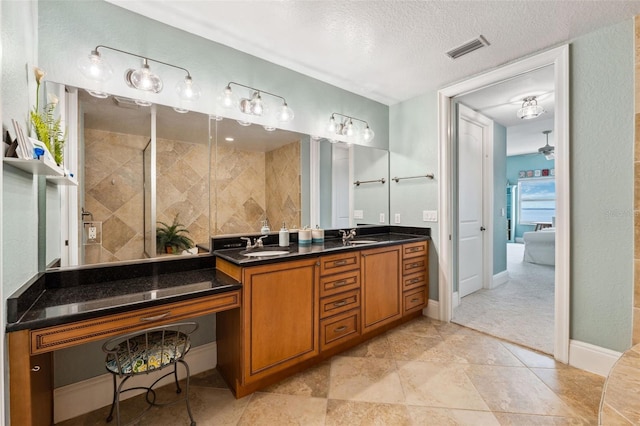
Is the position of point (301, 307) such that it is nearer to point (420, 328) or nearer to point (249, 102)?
point (420, 328)

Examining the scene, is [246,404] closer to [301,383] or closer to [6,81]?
[301,383]

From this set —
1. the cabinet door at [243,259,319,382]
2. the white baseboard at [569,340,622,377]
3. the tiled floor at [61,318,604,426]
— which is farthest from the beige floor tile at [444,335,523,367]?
the cabinet door at [243,259,319,382]

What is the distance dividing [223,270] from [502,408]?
199cm

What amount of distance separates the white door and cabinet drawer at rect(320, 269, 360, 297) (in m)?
1.92

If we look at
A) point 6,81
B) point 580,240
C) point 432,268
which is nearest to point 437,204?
point 432,268

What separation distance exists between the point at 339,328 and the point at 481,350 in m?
1.26

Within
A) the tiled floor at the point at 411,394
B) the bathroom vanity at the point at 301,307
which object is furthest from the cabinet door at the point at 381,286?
the tiled floor at the point at 411,394

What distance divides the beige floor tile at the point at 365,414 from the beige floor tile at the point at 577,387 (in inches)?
41.1

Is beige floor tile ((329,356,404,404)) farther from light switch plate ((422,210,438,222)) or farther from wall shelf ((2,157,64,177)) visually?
wall shelf ((2,157,64,177))

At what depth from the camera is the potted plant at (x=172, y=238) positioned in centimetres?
194

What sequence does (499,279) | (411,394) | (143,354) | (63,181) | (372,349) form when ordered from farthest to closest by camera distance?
(499,279), (372,349), (411,394), (63,181), (143,354)

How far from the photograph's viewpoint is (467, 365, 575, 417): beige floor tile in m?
1.67

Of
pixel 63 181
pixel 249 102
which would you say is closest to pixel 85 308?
pixel 63 181

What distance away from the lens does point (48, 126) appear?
1.42 metres
